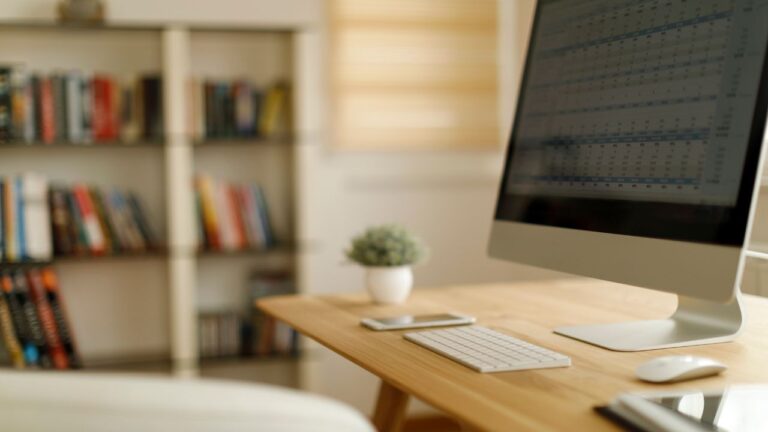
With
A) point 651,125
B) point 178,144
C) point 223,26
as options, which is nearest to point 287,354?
point 178,144

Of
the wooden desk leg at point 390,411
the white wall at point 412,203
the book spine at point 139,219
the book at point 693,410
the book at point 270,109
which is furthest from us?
the white wall at point 412,203

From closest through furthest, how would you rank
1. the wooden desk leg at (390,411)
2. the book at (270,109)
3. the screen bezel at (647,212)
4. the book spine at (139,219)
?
the screen bezel at (647,212)
the wooden desk leg at (390,411)
the book spine at (139,219)
the book at (270,109)

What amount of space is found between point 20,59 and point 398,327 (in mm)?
2153

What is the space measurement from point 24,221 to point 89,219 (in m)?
0.20

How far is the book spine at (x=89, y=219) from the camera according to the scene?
3.16 meters

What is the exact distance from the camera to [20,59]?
3244 millimetres

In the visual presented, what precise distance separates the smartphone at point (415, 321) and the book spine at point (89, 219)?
1720mm

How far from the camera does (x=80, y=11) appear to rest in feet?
10.2

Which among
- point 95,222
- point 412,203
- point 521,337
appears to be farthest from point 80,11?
point 521,337

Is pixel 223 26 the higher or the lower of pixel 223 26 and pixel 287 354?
the higher

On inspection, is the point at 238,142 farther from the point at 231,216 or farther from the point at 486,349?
the point at 486,349

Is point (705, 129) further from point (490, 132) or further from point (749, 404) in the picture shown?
point (490, 132)

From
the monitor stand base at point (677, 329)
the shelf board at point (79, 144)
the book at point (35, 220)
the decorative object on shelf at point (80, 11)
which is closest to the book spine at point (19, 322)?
the book at point (35, 220)

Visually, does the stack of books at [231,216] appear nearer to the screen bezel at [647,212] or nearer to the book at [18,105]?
the book at [18,105]
